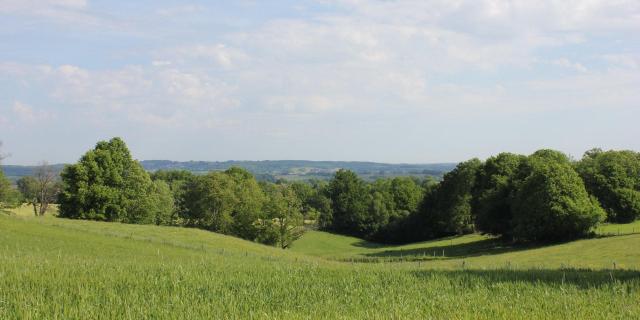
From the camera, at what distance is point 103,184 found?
67312 mm

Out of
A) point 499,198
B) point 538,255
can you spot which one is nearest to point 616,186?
point 499,198

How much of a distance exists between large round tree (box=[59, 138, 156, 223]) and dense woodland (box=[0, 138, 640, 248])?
0.42 feet

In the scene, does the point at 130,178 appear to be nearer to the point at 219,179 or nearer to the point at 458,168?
the point at 219,179

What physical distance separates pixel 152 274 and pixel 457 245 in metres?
64.4

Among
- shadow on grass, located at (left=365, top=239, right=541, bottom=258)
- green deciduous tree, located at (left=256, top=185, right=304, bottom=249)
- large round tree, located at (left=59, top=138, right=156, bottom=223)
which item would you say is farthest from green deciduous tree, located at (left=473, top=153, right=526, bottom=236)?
large round tree, located at (left=59, top=138, right=156, bottom=223)

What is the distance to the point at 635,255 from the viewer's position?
42.8 meters

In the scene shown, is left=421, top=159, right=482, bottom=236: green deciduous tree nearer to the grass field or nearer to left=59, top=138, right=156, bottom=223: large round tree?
left=59, top=138, right=156, bottom=223: large round tree

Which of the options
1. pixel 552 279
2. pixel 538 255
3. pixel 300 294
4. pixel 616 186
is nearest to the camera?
pixel 300 294

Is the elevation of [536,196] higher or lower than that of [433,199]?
higher

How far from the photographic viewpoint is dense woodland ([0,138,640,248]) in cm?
5884

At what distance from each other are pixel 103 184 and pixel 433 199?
194 ft

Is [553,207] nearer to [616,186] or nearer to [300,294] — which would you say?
[616,186]

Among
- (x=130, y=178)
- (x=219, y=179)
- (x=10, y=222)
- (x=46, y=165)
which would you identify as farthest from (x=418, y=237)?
A: (x=10, y=222)

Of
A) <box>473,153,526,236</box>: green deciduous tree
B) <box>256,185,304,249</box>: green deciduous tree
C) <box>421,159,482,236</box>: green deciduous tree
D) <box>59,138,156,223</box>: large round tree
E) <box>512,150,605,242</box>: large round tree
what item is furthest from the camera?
<box>421,159,482,236</box>: green deciduous tree
